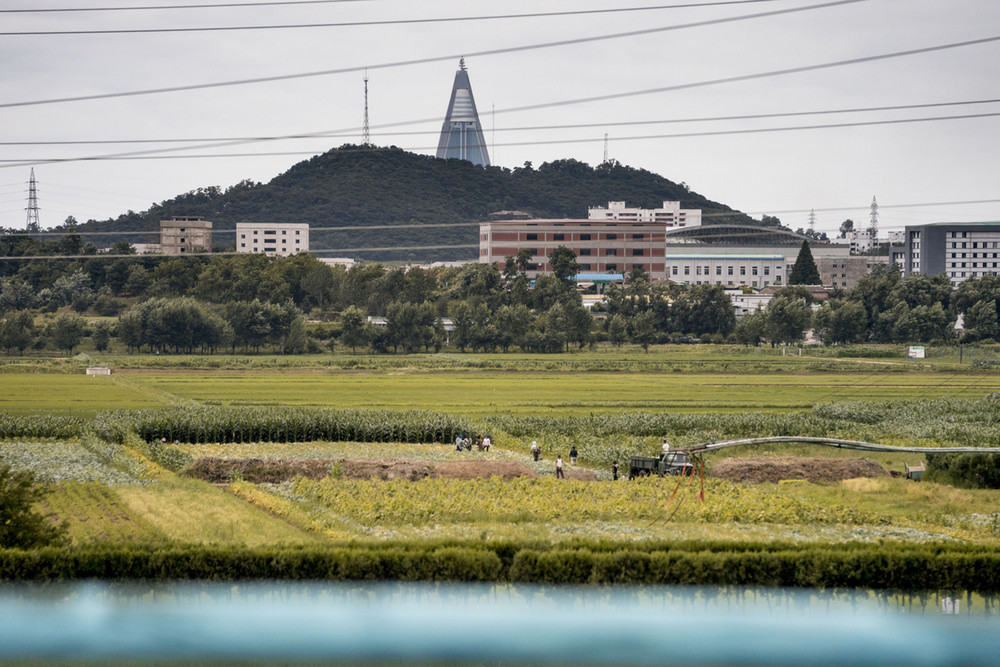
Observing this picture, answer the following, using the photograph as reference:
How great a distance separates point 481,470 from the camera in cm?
4103

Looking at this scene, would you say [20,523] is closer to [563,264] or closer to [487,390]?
[487,390]

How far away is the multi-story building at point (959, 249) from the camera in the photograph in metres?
185

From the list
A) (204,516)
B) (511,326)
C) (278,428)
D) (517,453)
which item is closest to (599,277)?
(511,326)

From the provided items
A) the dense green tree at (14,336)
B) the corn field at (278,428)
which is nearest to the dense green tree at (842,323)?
the corn field at (278,428)

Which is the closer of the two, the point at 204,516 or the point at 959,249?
the point at 204,516

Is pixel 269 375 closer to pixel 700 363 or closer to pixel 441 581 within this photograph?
pixel 700 363

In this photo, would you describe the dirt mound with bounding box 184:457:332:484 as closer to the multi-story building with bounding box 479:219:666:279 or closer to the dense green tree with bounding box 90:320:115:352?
the dense green tree with bounding box 90:320:115:352

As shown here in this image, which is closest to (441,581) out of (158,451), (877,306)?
(158,451)

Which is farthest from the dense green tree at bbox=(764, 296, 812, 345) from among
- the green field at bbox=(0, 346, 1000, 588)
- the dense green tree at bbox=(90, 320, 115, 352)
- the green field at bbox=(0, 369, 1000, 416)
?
the dense green tree at bbox=(90, 320, 115, 352)

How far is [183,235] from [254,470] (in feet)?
473

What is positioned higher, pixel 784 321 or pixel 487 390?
pixel 784 321

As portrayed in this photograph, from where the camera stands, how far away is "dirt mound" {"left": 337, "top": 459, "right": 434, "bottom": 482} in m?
41.1

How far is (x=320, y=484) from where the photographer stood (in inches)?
1511

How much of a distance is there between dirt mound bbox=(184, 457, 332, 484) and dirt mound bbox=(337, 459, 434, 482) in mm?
913
